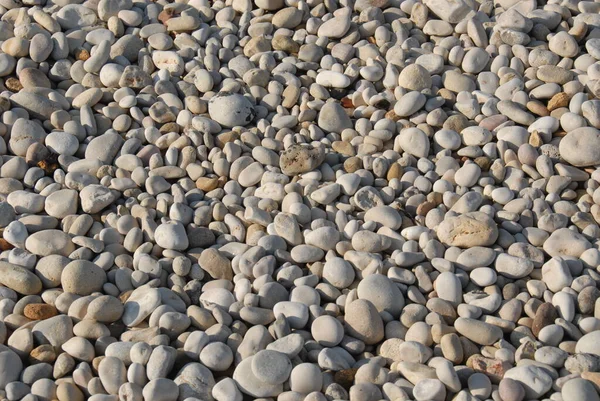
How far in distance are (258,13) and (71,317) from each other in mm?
1411

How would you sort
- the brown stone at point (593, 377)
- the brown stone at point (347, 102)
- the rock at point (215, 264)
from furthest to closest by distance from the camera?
the brown stone at point (347, 102)
the rock at point (215, 264)
the brown stone at point (593, 377)

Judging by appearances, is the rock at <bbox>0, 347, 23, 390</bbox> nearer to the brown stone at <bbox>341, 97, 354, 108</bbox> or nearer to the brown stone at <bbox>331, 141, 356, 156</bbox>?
the brown stone at <bbox>331, 141, 356, 156</bbox>

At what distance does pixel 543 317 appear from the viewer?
1.73 metres

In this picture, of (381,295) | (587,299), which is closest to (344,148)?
(381,295)

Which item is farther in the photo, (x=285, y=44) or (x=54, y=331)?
(x=285, y=44)

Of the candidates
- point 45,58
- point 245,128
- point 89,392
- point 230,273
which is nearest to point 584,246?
point 230,273

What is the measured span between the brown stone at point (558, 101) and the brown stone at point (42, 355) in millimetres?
1598

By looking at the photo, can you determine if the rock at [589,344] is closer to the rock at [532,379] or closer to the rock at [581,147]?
the rock at [532,379]

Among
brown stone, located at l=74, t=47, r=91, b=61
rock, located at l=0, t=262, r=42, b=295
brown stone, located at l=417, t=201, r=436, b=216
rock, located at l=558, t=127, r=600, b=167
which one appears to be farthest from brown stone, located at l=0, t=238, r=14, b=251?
rock, located at l=558, t=127, r=600, b=167

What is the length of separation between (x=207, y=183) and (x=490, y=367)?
3.09ft

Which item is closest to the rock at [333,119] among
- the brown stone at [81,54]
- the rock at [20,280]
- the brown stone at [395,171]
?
the brown stone at [395,171]

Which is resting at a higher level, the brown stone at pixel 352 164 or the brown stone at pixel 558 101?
the brown stone at pixel 558 101

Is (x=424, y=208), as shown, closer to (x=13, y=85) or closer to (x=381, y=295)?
(x=381, y=295)

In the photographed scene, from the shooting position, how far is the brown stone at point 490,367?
162cm
